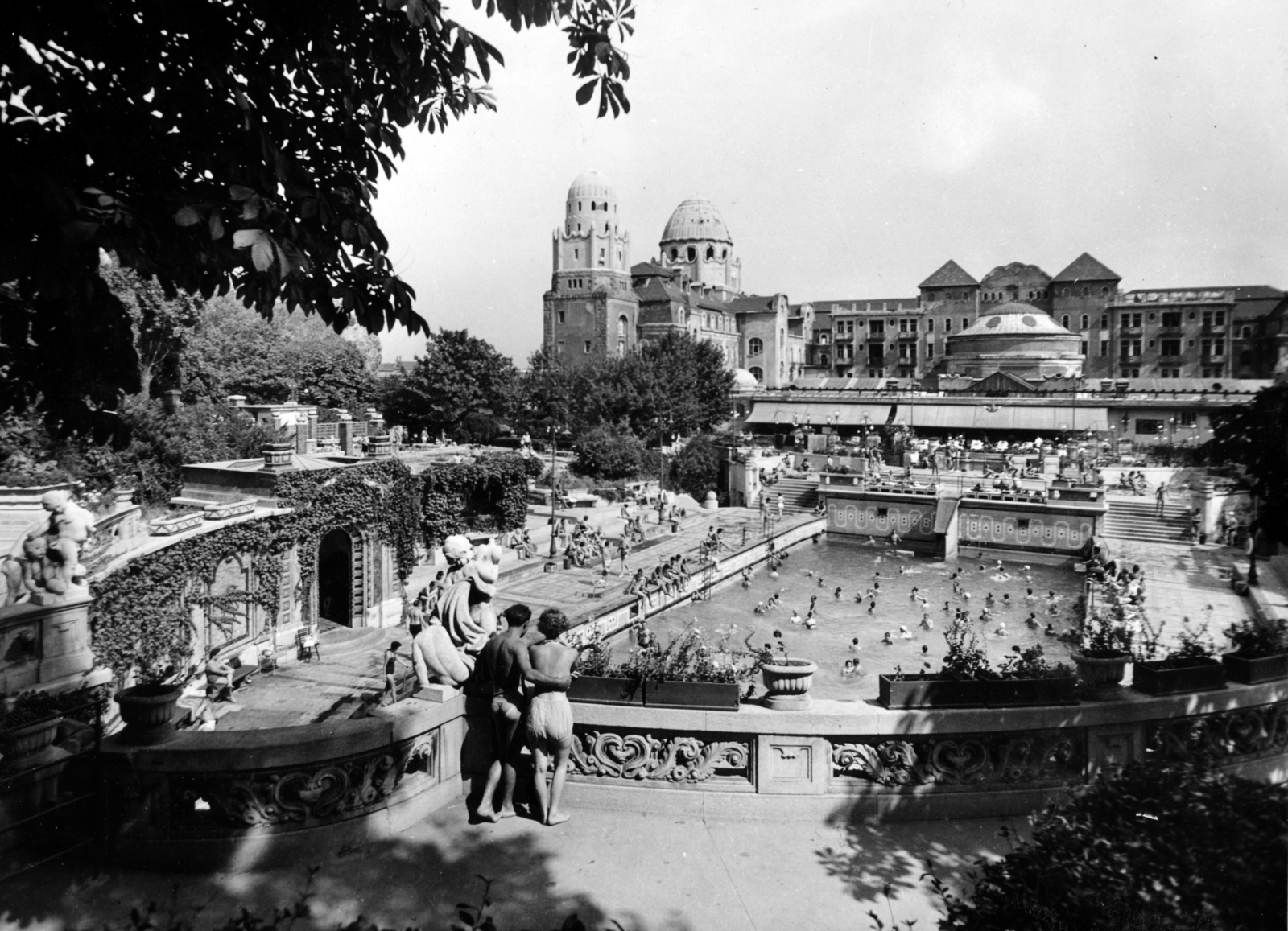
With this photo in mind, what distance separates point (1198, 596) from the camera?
27.1 metres

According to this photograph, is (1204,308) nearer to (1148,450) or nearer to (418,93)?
(1148,450)

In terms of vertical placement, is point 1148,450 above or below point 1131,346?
below

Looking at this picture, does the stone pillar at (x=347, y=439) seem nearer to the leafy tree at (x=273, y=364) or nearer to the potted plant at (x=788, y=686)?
the leafy tree at (x=273, y=364)

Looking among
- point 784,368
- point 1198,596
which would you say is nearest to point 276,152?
point 1198,596

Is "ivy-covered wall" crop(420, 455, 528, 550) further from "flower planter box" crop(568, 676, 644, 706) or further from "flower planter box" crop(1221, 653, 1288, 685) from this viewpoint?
"flower planter box" crop(1221, 653, 1288, 685)

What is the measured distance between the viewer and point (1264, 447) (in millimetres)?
6660

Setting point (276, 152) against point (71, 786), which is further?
point (71, 786)

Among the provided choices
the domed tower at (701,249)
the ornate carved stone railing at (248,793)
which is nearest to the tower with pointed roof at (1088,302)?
the domed tower at (701,249)

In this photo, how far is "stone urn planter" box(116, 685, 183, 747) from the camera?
Answer: 17.4ft

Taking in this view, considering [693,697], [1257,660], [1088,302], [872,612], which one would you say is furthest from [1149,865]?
[1088,302]

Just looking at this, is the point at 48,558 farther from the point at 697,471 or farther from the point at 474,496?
the point at 697,471

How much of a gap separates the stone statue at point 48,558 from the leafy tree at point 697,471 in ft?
133

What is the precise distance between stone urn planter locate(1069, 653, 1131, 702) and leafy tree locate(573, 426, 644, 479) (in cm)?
4350

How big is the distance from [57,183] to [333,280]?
1.69 metres
